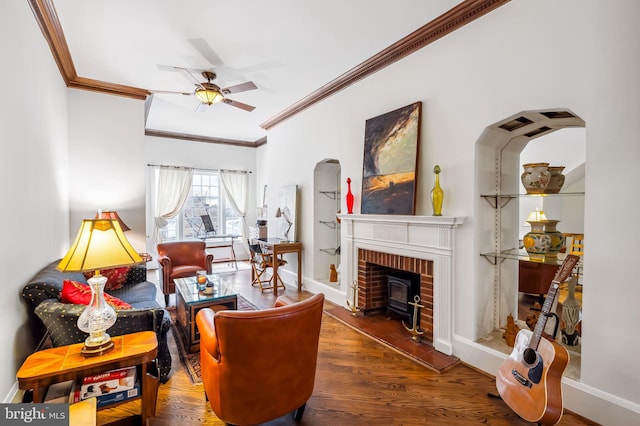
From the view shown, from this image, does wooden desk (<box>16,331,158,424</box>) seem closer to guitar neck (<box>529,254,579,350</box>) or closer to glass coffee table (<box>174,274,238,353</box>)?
glass coffee table (<box>174,274,238,353</box>)

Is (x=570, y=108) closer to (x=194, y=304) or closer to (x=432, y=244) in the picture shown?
(x=432, y=244)

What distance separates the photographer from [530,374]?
188cm

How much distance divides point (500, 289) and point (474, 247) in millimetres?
582

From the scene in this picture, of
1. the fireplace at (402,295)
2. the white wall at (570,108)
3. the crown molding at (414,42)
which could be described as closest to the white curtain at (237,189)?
the crown molding at (414,42)

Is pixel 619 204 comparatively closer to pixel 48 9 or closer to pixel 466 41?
pixel 466 41

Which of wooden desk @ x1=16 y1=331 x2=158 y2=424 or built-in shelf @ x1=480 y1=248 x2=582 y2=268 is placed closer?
wooden desk @ x1=16 y1=331 x2=158 y2=424

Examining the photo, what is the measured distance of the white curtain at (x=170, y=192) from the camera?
678cm

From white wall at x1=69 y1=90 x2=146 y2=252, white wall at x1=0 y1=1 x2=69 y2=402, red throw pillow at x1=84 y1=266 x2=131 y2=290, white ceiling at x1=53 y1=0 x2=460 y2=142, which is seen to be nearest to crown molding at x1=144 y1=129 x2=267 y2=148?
white wall at x1=69 y1=90 x2=146 y2=252

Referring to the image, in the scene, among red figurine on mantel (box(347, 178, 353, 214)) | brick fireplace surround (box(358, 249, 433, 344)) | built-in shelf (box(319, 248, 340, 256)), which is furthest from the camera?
built-in shelf (box(319, 248, 340, 256))

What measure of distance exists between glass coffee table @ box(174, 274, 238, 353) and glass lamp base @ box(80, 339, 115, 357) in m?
1.04

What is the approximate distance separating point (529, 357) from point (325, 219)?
11.3 feet

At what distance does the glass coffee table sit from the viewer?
2.92 metres

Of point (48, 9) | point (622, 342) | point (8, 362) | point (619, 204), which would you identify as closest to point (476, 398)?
point (622, 342)

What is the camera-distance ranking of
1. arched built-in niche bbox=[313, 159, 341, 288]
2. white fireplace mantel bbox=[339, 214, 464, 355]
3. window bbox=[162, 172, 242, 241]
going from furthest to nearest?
window bbox=[162, 172, 242, 241] → arched built-in niche bbox=[313, 159, 341, 288] → white fireplace mantel bbox=[339, 214, 464, 355]
